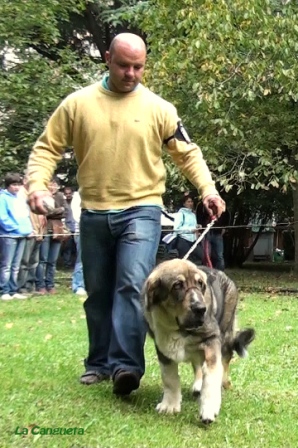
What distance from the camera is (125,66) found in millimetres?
4766

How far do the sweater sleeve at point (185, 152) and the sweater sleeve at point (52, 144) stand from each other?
0.70 metres

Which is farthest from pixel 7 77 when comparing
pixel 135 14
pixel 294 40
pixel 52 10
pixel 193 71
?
pixel 294 40

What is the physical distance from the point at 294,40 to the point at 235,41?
1126mm

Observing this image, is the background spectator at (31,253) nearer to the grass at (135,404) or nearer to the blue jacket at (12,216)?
the blue jacket at (12,216)

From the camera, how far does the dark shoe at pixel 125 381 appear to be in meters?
4.62

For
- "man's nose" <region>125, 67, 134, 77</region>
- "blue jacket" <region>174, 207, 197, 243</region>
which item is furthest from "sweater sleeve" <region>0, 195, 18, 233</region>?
"man's nose" <region>125, 67, 134, 77</region>

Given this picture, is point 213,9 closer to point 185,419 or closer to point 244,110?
point 244,110

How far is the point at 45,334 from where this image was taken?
8.56 m

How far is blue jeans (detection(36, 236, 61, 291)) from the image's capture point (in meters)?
13.9

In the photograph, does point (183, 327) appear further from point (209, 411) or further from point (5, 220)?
point (5, 220)

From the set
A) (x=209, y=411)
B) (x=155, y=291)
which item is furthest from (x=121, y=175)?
(x=209, y=411)

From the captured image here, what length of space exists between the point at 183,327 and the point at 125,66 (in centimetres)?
176

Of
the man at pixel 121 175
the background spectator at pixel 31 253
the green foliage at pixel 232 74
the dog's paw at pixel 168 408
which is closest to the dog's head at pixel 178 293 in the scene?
the man at pixel 121 175

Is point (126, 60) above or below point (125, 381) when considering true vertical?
above
